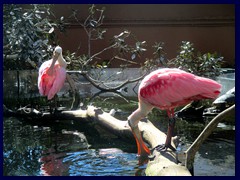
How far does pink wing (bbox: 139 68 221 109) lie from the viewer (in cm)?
306

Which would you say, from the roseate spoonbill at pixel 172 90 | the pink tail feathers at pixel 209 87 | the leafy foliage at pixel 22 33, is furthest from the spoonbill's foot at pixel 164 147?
the leafy foliage at pixel 22 33

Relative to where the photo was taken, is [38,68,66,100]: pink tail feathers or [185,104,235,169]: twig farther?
[38,68,66,100]: pink tail feathers

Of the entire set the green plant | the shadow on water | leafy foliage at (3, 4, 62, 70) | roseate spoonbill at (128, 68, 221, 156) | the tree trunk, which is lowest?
the shadow on water

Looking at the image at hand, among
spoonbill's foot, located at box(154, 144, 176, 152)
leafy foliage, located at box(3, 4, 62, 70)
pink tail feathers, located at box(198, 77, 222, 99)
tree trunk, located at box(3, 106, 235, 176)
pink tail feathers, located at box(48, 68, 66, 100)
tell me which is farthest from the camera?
leafy foliage, located at box(3, 4, 62, 70)

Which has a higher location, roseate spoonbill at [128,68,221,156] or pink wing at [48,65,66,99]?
roseate spoonbill at [128,68,221,156]

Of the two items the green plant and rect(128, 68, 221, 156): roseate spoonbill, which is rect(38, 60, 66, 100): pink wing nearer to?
rect(128, 68, 221, 156): roseate spoonbill

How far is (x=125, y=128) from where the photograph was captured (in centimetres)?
Answer: 410

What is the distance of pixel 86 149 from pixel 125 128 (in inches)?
16.7

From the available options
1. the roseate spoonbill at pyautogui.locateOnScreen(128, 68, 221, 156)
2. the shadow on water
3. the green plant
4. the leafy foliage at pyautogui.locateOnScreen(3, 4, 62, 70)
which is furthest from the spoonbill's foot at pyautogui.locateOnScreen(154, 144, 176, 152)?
the green plant

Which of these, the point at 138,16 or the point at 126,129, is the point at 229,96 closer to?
the point at 126,129

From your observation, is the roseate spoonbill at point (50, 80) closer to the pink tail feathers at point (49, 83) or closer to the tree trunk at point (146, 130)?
the pink tail feathers at point (49, 83)

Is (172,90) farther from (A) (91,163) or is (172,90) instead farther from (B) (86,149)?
(B) (86,149)

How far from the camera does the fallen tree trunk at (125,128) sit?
9.21 ft

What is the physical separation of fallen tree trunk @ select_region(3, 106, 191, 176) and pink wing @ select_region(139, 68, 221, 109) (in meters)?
0.38
